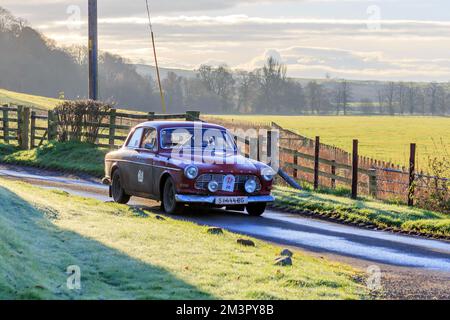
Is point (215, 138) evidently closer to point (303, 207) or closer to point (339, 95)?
point (303, 207)

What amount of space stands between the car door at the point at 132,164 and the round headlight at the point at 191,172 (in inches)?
68.1

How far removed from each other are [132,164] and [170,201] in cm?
160

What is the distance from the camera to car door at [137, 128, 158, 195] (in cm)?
1867

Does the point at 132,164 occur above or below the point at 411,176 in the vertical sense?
above

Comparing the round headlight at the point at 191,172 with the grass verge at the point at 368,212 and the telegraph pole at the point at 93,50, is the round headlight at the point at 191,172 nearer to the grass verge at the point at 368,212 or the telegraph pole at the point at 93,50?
the grass verge at the point at 368,212

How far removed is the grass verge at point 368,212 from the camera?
58.6 feet

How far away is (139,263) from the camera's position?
1073cm

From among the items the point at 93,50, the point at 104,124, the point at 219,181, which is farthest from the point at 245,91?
the point at 219,181

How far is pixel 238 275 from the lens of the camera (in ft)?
34.1

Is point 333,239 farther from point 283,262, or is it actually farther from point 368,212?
point 283,262

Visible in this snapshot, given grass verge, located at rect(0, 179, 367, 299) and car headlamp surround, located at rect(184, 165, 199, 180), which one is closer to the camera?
grass verge, located at rect(0, 179, 367, 299)

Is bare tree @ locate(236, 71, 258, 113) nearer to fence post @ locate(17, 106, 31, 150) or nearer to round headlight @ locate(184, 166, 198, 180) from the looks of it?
fence post @ locate(17, 106, 31, 150)

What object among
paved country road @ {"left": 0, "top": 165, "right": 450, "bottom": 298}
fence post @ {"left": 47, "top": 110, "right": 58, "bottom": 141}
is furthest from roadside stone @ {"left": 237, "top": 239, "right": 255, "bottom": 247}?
fence post @ {"left": 47, "top": 110, "right": 58, "bottom": 141}

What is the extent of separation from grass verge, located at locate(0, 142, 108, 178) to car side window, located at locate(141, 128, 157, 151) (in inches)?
342
